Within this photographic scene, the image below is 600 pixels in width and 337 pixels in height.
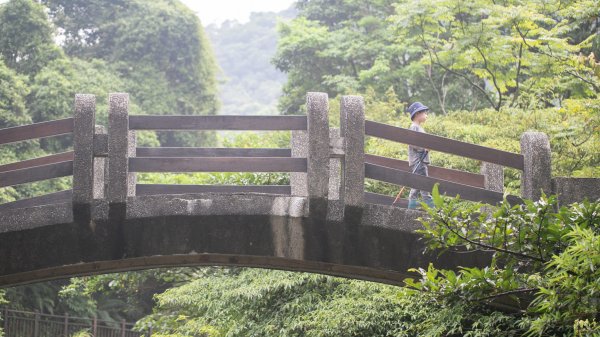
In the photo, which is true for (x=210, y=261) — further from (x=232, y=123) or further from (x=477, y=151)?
(x=477, y=151)

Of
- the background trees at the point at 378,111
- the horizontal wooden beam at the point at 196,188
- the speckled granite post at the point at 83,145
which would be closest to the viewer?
the background trees at the point at 378,111

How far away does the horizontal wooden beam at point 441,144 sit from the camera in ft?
25.0

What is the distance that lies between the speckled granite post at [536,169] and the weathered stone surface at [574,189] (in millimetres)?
104

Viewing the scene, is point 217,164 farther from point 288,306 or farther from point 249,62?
point 249,62

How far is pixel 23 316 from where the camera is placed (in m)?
22.5

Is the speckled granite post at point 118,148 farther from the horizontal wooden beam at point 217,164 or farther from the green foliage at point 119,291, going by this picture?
the green foliage at point 119,291

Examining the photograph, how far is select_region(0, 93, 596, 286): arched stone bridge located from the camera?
7297 millimetres

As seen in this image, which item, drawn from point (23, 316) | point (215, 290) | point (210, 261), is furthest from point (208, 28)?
point (210, 261)

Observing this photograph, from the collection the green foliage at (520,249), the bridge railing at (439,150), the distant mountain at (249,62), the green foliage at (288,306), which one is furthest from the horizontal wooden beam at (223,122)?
the distant mountain at (249,62)

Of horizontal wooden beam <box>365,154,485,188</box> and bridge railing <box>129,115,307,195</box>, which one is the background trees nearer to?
horizontal wooden beam <box>365,154,485,188</box>

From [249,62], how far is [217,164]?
267 ft

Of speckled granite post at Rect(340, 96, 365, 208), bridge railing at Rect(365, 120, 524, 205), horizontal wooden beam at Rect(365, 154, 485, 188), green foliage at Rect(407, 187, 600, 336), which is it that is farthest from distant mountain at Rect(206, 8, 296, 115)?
green foliage at Rect(407, 187, 600, 336)

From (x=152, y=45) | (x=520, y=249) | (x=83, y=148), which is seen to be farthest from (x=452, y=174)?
(x=152, y=45)

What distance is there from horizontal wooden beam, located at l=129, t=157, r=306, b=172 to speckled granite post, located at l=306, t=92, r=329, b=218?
13 centimetres
